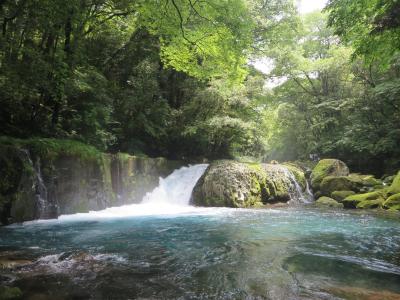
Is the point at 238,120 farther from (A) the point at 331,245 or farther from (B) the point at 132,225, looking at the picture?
(A) the point at 331,245

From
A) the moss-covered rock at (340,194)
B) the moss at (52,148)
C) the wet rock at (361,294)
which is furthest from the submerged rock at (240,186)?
the wet rock at (361,294)

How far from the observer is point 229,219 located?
10.5 m

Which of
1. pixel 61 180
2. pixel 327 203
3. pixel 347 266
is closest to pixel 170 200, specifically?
pixel 61 180

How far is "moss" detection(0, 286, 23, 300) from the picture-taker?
3.62 m

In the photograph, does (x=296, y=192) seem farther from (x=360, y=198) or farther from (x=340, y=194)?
(x=360, y=198)

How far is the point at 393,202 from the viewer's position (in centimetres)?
1283

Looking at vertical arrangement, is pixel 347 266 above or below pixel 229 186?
below

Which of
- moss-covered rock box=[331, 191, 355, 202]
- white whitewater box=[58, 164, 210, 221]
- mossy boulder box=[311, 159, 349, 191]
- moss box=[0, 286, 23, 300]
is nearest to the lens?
moss box=[0, 286, 23, 300]

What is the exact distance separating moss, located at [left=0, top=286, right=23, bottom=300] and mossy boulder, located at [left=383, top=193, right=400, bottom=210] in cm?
1292

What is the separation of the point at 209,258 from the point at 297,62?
21240mm

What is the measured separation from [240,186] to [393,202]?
6.04m

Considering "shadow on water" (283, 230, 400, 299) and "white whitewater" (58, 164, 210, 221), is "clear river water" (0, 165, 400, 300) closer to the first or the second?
"shadow on water" (283, 230, 400, 299)

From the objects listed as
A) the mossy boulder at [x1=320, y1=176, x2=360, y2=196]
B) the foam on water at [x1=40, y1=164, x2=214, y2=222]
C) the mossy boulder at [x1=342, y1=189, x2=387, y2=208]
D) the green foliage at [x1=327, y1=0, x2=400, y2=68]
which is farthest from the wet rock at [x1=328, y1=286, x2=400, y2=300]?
the mossy boulder at [x1=320, y1=176, x2=360, y2=196]

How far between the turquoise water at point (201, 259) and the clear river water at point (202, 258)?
2cm
